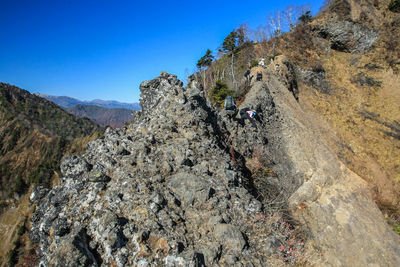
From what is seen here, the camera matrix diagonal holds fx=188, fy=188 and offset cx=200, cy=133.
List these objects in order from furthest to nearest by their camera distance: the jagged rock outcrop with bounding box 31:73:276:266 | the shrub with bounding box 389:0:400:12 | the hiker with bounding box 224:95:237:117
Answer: the shrub with bounding box 389:0:400:12, the hiker with bounding box 224:95:237:117, the jagged rock outcrop with bounding box 31:73:276:266

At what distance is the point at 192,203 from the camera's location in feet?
19.0

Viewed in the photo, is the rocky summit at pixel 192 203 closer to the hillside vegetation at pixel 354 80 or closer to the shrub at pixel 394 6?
the hillside vegetation at pixel 354 80

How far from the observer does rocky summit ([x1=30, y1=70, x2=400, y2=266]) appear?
4.68 m

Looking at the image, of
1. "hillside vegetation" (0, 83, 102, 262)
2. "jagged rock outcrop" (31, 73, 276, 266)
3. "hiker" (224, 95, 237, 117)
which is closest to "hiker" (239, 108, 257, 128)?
"hiker" (224, 95, 237, 117)

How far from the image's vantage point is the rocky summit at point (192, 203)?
4684 mm

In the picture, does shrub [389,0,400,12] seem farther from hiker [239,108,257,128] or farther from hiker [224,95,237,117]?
hiker [224,95,237,117]

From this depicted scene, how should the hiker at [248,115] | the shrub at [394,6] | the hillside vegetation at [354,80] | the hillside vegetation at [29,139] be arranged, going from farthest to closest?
the hillside vegetation at [29,139], the shrub at [394,6], the hillside vegetation at [354,80], the hiker at [248,115]

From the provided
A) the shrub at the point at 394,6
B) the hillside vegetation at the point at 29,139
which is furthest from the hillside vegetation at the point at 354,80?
the hillside vegetation at the point at 29,139

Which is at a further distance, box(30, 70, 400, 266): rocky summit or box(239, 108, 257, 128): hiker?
box(239, 108, 257, 128): hiker

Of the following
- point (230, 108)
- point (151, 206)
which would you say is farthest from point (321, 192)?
point (151, 206)

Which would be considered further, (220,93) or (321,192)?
(220,93)

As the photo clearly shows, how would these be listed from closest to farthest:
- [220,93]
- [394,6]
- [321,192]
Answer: [321,192] < [220,93] < [394,6]

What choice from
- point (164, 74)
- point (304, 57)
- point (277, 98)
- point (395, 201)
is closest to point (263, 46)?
point (304, 57)

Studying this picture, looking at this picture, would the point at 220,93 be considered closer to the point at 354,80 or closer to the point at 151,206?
the point at 151,206
